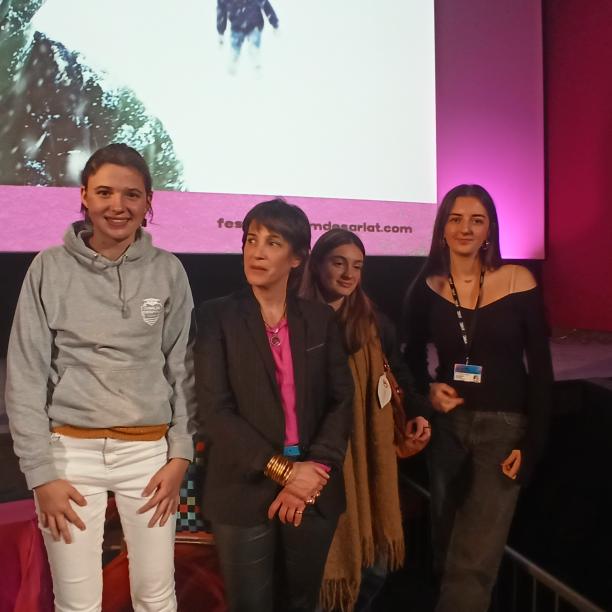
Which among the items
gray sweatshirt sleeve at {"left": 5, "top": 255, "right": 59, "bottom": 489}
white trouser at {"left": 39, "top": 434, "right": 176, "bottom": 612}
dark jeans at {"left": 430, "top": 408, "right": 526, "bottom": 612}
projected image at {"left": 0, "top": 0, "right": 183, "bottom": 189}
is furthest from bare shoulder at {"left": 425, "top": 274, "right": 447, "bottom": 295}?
projected image at {"left": 0, "top": 0, "right": 183, "bottom": 189}

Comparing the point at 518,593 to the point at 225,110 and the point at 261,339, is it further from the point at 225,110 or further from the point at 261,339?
the point at 225,110

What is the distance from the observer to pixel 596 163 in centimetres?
296

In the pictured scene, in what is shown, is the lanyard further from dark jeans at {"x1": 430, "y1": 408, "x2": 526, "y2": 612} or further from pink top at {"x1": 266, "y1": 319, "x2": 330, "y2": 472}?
pink top at {"x1": 266, "y1": 319, "x2": 330, "y2": 472}

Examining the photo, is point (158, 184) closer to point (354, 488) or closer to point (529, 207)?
point (354, 488)

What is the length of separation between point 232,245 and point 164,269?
104 centimetres

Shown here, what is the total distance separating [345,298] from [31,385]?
2.55 ft

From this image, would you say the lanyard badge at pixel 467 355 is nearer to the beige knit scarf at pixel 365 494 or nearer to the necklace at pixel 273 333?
the beige knit scarf at pixel 365 494

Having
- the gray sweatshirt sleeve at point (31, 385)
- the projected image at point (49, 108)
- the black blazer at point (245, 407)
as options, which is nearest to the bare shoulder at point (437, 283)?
the black blazer at point (245, 407)

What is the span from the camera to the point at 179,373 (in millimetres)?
1158

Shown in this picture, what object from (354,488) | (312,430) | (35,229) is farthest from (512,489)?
(35,229)

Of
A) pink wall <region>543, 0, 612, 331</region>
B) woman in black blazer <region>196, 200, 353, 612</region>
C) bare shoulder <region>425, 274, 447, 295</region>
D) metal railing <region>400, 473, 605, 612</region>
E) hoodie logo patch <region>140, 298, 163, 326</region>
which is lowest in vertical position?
metal railing <region>400, 473, 605, 612</region>

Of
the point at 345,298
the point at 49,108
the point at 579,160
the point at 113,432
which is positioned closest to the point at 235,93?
the point at 49,108

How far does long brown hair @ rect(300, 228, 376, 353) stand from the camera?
1358 millimetres

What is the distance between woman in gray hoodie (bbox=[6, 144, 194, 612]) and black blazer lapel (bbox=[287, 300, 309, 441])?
10.3 inches
